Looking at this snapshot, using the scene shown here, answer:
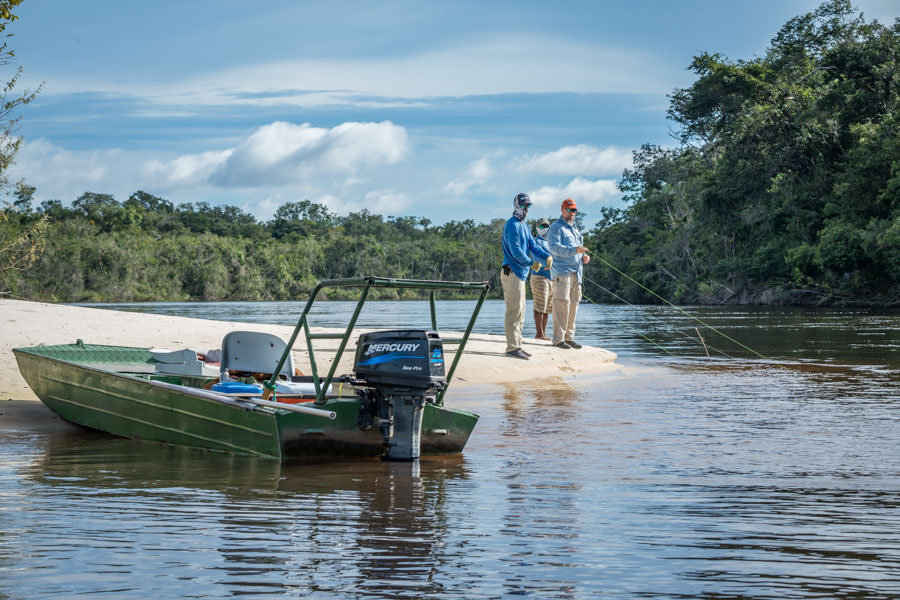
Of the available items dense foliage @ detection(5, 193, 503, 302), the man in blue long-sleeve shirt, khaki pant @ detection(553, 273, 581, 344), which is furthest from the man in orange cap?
dense foliage @ detection(5, 193, 503, 302)

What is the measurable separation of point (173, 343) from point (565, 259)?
6.12 meters

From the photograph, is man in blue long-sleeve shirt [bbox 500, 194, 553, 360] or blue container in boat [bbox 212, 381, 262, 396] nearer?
blue container in boat [bbox 212, 381, 262, 396]

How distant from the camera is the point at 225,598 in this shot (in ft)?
12.8

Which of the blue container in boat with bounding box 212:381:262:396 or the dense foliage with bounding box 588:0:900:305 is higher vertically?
the dense foliage with bounding box 588:0:900:305

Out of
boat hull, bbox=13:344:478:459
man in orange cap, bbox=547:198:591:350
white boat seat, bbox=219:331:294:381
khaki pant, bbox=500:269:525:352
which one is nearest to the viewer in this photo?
boat hull, bbox=13:344:478:459

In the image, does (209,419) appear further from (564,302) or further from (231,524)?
(564,302)

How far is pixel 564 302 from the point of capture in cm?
1459

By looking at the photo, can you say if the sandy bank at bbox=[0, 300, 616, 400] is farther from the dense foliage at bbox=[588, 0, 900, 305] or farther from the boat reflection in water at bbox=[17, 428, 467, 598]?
the dense foliage at bbox=[588, 0, 900, 305]

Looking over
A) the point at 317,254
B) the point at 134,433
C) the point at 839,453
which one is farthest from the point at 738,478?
the point at 317,254

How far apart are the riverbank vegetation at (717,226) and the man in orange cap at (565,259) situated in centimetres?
291

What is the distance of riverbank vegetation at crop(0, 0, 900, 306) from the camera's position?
128ft

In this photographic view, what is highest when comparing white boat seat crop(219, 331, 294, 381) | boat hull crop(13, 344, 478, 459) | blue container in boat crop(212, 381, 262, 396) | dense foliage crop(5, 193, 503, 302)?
dense foliage crop(5, 193, 503, 302)

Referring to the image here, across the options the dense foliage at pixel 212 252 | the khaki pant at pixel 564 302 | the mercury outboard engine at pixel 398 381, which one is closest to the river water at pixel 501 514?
the mercury outboard engine at pixel 398 381

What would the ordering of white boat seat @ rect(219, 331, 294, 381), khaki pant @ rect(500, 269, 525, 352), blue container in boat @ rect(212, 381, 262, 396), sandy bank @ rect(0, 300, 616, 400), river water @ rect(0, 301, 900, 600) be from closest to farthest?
river water @ rect(0, 301, 900, 600) < blue container in boat @ rect(212, 381, 262, 396) < white boat seat @ rect(219, 331, 294, 381) < sandy bank @ rect(0, 300, 616, 400) < khaki pant @ rect(500, 269, 525, 352)
